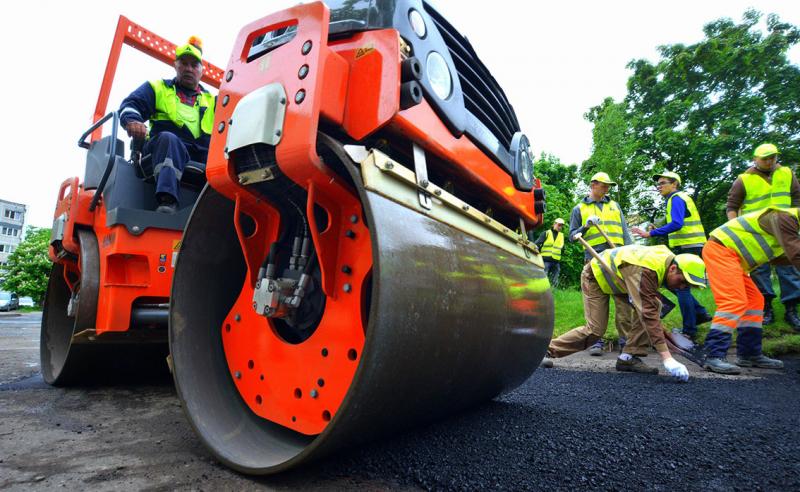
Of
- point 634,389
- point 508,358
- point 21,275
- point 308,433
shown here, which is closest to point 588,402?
point 634,389

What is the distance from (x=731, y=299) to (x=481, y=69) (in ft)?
9.05

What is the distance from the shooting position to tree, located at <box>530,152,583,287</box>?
58.0 ft

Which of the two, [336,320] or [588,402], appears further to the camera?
[588,402]

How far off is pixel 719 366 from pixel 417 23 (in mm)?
3525

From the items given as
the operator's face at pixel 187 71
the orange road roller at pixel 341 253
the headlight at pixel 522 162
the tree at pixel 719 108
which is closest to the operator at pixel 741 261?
the headlight at pixel 522 162

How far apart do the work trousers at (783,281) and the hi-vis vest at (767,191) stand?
609mm

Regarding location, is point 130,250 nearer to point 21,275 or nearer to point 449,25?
point 449,25

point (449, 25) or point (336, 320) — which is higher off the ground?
point (449, 25)

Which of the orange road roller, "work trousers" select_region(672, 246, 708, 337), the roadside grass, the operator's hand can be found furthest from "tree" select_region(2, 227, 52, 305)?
"work trousers" select_region(672, 246, 708, 337)

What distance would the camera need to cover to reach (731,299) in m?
3.33

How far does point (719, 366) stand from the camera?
344 cm

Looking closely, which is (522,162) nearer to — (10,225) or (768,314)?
(768,314)

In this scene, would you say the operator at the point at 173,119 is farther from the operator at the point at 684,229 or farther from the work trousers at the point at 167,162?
the operator at the point at 684,229

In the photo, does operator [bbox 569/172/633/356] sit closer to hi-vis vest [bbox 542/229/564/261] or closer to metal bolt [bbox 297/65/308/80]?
hi-vis vest [bbox 542/229/564/261]
